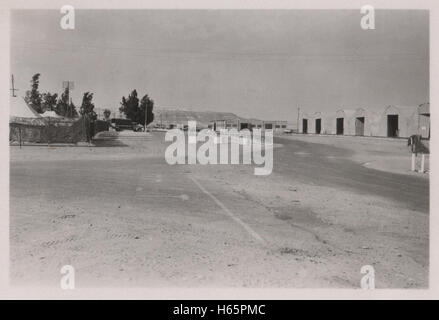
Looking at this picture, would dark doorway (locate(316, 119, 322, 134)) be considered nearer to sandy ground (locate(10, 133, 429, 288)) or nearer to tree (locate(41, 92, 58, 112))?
tree (locate(41, 92, 58, 112))

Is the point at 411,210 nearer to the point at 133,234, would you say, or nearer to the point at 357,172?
the point at 133,234

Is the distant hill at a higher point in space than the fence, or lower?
higher

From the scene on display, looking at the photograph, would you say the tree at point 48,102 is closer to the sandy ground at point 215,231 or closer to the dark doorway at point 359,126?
the dark doorway at point 359,126

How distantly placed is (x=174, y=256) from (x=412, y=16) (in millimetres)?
5934

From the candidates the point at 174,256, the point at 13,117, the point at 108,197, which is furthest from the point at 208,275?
the point at 13,117

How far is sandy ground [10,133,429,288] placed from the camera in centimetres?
564

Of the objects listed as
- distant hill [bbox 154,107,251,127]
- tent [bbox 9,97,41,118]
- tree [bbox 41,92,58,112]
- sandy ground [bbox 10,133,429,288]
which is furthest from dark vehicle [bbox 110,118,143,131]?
distant hill [bbox 154,107,251,127]

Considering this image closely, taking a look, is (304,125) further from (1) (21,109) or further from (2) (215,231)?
A: (2) (215,231)

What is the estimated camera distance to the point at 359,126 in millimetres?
57375

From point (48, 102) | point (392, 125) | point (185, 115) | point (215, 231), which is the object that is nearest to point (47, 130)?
point (215, 231)

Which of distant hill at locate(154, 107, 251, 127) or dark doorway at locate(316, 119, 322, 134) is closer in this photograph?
dark doorway at locate(316, 119, 322, 134)

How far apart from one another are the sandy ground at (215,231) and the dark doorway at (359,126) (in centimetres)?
4529

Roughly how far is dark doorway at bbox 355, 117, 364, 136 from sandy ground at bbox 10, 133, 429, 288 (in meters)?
45.3

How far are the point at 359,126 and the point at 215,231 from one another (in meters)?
53.3
